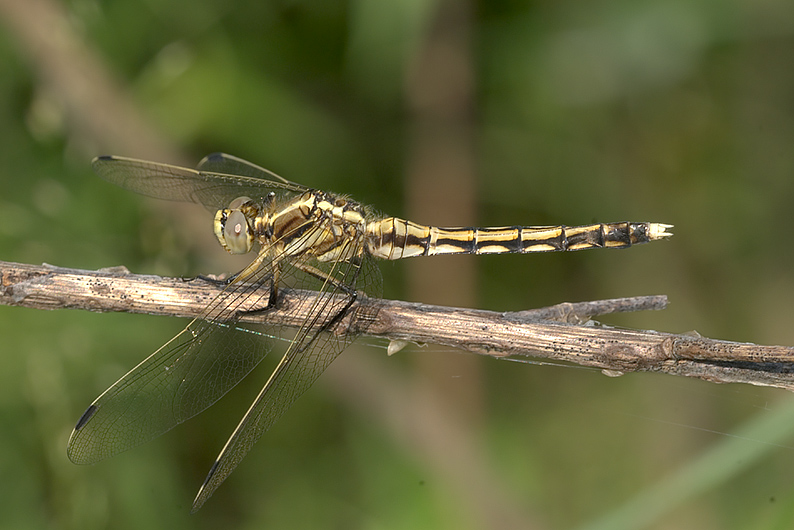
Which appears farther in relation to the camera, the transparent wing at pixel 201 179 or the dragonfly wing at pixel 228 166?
the dragonfly wing at pixel 228 166

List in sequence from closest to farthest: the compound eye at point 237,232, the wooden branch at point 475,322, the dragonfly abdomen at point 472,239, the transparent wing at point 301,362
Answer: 1. the wooden branch at point 475,322
2. the transparent wing at point 301,362
3. the compound eye at point 237,232
4. the dragonfly abdomen at point 472,239

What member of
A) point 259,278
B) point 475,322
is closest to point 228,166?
point 259,278

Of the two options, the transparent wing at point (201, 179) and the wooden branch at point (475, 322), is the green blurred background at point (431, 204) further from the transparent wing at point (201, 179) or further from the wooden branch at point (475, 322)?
the wooden branch at point (475, 322)

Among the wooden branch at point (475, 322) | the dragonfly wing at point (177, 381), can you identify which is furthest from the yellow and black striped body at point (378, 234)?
the wooden branch at point (475, 322)

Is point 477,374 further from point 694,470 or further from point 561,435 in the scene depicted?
point 694,470

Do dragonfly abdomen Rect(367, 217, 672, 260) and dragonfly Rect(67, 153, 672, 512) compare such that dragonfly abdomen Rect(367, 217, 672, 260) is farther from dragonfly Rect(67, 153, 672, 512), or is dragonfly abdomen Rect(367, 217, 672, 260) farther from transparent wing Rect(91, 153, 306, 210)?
transparent wing Rect(91, 153, 306, 210)

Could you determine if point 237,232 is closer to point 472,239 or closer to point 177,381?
point 177,381
